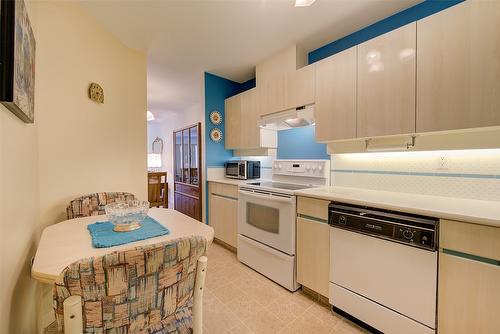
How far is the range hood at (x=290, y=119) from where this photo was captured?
219 centimetres

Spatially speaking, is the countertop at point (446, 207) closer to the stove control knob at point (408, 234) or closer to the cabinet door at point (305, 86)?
the stove control knob at point (408, 234)

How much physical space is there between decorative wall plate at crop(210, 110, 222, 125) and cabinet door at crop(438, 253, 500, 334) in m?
2.93

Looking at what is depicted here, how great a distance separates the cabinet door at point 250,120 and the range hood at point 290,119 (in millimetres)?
142

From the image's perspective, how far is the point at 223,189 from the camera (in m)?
2.96

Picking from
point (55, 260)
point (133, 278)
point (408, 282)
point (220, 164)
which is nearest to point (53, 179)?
point (55, 260)

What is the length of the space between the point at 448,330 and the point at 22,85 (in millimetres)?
2565

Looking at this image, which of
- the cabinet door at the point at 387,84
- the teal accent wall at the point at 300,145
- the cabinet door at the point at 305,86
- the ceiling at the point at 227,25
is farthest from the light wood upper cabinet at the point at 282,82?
the cabinet door at the point at 387,84

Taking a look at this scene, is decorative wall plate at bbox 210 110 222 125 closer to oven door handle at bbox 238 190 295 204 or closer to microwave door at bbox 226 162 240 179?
microwave door at bbox 226 162 240 179

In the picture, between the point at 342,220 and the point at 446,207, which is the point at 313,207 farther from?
the point at 446,207

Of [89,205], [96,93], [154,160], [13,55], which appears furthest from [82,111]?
[154,160]

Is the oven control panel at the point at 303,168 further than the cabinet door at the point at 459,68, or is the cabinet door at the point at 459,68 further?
→ the oven control panel at the point at 303,168

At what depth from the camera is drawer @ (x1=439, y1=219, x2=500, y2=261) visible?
106 cm

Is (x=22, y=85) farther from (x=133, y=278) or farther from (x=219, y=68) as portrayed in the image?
(x=219, y=68)

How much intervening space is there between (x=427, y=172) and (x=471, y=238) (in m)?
0.72
